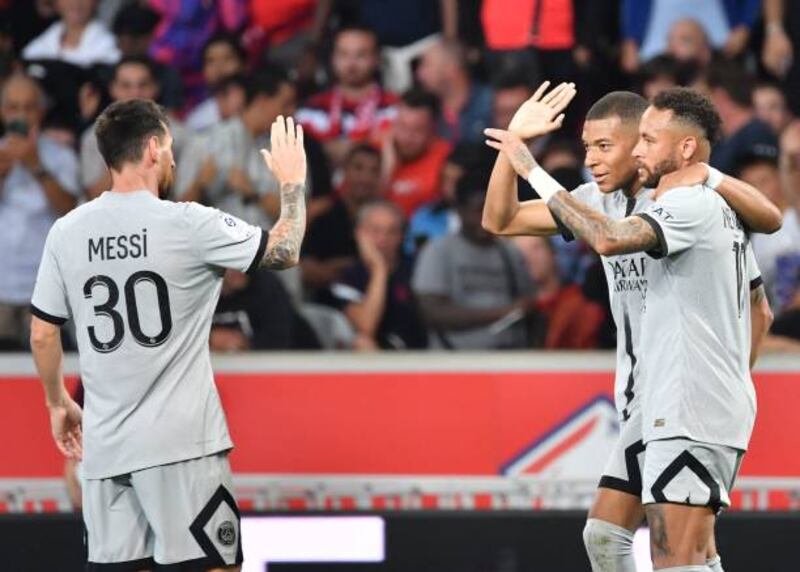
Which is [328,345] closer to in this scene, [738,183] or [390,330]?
[390,330]

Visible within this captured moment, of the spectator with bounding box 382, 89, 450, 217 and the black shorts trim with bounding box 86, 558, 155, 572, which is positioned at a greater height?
the spectator with bounding box 382, 89, 450, 217

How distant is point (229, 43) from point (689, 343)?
18.6ft

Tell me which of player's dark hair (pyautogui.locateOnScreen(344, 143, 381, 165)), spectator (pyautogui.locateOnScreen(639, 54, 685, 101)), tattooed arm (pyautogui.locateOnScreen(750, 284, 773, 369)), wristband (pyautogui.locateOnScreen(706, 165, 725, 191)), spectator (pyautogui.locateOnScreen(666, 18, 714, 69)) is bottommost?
tattooed arm (pyautogui.locateOnScreen(750, 284, 773, 369))

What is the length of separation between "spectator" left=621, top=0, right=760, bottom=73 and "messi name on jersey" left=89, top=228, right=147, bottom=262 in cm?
521

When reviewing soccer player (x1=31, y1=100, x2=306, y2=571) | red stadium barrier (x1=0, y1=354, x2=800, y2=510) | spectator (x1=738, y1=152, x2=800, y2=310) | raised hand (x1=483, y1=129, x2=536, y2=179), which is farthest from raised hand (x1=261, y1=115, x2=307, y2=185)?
spectator (x1=738, y1=152, x2=800, y2=310)

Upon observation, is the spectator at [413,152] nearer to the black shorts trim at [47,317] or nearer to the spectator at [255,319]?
the spectator at [255,319]

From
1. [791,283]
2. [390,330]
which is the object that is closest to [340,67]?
[390,330]

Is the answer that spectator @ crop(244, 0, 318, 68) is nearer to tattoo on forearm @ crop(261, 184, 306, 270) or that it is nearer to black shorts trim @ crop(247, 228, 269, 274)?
tattoo on forearm @ crop(261, 184, 306, 270)

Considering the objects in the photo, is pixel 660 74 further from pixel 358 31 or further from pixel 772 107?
pixel 358 31

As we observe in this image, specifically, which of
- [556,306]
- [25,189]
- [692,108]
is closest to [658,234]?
[692,108]

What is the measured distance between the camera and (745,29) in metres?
10.4

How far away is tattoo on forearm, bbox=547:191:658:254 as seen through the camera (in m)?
5.53

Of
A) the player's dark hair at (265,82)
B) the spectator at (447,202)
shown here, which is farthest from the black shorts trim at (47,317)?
the player's dark hair at (265,82)

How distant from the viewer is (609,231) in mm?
5559
